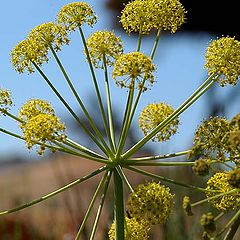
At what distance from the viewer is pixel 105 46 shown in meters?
2.21

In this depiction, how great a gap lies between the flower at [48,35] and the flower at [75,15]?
27mm

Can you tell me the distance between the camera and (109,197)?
19.1 feet

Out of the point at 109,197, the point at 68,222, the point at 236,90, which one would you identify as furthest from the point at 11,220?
the point at 236,90

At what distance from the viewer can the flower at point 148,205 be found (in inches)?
Result: 78.0

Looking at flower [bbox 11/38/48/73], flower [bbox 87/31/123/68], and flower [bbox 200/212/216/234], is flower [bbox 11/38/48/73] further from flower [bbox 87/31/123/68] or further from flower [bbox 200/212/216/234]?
flower [bbox 200/212/216/234]

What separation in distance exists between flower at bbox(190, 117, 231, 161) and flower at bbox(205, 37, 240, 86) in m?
0.18

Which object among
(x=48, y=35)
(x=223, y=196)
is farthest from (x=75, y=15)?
(x=223, y=196)

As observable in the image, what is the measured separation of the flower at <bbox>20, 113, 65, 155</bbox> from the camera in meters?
Answer: 1.98

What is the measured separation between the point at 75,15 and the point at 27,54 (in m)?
0.21

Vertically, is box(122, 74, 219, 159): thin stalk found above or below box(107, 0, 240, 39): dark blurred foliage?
below

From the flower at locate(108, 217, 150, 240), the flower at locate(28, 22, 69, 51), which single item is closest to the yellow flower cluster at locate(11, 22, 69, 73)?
the flower at locate(28, 22, 69, 51)

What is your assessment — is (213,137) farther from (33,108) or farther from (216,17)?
(216,17)

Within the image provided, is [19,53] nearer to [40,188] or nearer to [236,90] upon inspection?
[40,188]

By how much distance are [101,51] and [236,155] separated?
62 centimetres
